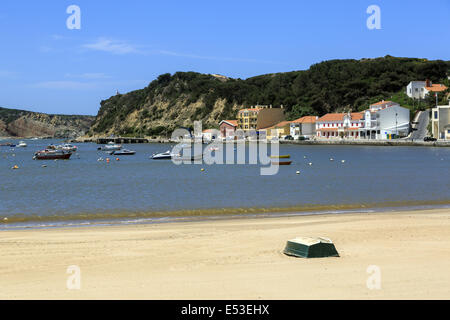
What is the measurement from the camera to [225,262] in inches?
451

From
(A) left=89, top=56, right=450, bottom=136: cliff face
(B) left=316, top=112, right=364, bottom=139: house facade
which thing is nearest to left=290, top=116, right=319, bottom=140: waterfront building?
(B) left=316, top=112, right=364, bottom=139: house facade

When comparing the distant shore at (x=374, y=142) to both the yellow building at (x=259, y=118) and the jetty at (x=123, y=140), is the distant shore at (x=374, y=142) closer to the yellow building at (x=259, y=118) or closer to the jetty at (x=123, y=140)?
the yellow building at (x=259, y=118)

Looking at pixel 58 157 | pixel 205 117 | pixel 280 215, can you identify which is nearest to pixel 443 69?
pixel 205 117

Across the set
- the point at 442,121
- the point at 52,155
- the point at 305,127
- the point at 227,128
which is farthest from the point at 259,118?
the point at 52,155

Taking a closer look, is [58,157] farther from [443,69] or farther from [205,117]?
[443,69]

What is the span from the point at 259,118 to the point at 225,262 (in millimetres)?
131553

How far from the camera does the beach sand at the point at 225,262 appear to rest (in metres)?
9.20

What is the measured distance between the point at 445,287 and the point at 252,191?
21540 millimetres

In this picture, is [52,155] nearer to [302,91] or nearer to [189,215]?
[189,215]

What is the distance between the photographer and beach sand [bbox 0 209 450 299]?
9195 mm

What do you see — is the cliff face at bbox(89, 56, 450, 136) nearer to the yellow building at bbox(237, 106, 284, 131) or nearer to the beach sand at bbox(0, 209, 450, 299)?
the yellow building at bbox(237, 106, 284, 131)

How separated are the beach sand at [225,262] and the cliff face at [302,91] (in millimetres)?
108276

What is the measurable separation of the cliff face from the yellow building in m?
3.59

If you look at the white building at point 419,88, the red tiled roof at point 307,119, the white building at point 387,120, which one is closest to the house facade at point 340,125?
the white building at point 387,120
